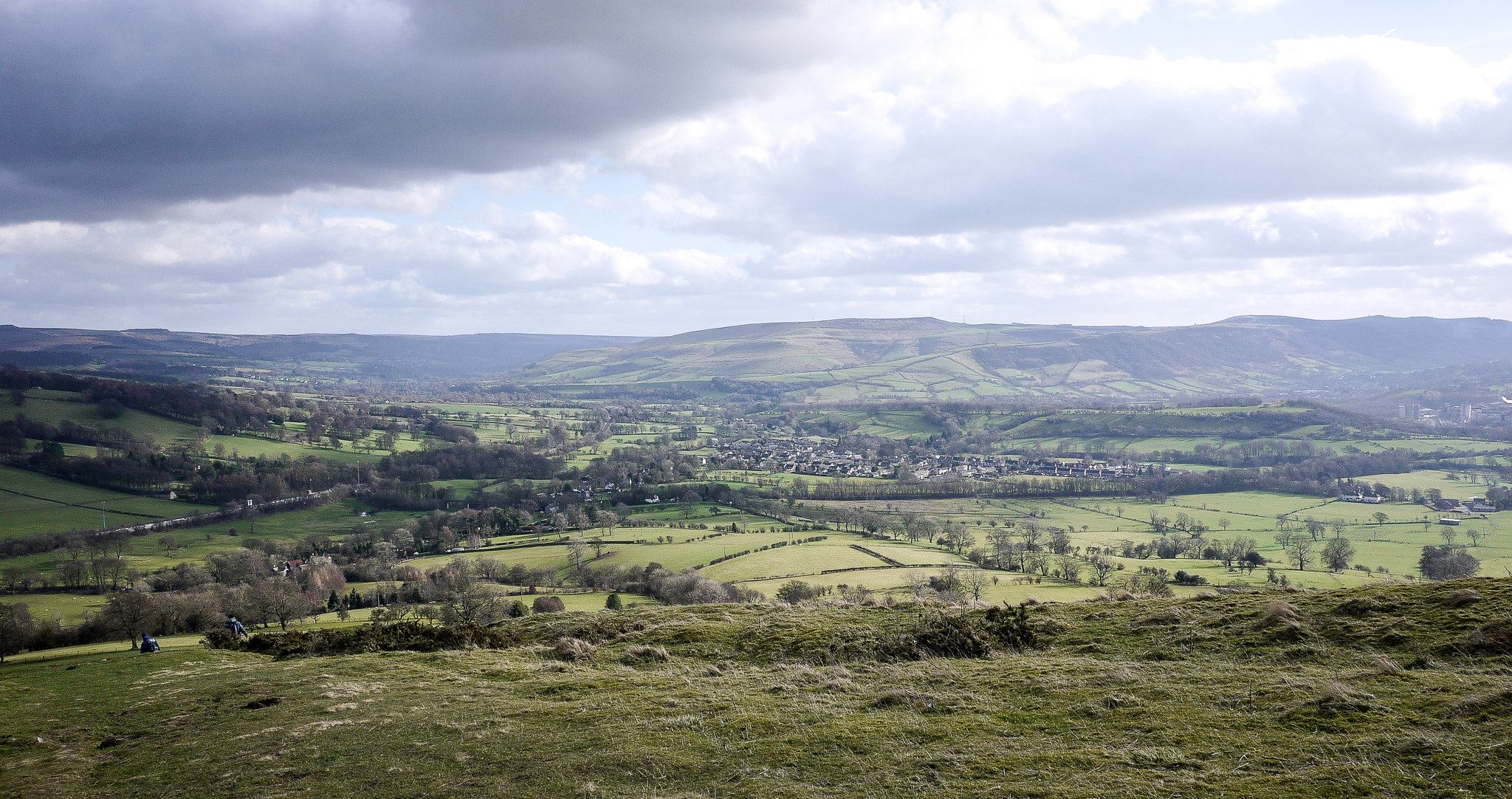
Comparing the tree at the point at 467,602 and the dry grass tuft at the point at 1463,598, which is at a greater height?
the dry grass tuft at the point at 1463,598

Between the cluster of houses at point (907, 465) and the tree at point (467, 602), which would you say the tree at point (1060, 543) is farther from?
the cluster of houses at point (907, 465)

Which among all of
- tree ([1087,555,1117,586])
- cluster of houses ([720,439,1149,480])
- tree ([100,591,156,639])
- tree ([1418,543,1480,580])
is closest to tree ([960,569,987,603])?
tree ([1087,555,1117,586])

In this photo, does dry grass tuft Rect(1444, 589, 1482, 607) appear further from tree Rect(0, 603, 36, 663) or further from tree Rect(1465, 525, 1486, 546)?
tree Rect(1465, 525, 1486, 546)

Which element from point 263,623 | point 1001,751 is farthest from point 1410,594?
A: point 263,623

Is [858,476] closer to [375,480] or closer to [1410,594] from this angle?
[375,480]

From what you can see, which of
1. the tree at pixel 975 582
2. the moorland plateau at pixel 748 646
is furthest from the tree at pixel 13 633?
the tree at pixel 975 582

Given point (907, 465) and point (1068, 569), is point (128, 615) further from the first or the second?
point (907, 465)

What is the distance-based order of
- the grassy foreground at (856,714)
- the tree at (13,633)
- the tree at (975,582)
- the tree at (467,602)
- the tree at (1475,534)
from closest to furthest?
1. the grassy foreground at (856,714)
2. the tree at (13,633)
3. the tree at (467,602)
4. the tree at (975,582)
5. the tree at (1475,534)
